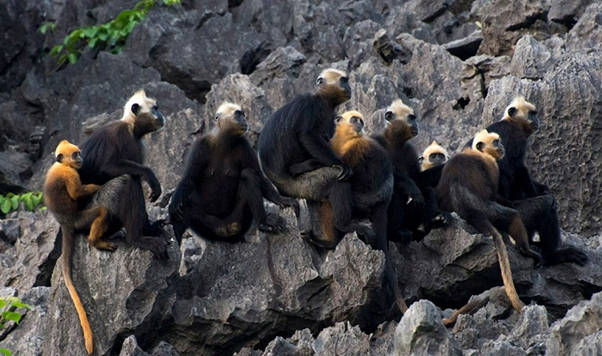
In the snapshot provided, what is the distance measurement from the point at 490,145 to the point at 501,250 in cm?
122

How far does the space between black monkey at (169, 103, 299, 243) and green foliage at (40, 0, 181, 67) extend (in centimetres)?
695

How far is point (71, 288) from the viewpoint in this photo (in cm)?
1237

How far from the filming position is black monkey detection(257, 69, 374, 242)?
13305 millimetres

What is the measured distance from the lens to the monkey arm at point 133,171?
1283 cm

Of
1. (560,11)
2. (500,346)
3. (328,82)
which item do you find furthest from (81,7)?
(500,346)

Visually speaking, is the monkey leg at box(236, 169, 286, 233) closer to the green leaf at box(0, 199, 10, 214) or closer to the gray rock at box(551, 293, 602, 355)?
the gray rock at box(551, 293, 602, 355)

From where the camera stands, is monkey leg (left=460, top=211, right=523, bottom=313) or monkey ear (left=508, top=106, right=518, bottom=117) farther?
monkey ear (left=508, top=106, right=518, bottom=117)

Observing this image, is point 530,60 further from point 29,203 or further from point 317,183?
point 29,203

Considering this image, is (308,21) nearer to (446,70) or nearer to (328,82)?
(446,70)

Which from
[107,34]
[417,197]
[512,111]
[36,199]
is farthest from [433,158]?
[107,34]

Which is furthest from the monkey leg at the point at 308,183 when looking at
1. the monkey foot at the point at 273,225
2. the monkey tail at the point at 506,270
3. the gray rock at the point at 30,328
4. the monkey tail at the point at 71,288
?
the gray rock at the point at 30,328

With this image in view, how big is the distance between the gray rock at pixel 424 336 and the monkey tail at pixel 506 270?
1976mm

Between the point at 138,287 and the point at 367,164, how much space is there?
2.33 meters

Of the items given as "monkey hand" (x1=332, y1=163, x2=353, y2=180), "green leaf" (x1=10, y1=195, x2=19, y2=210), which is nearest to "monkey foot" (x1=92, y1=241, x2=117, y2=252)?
"monkey hand" (x1=332, y1=163, x2=353, y2=180)
